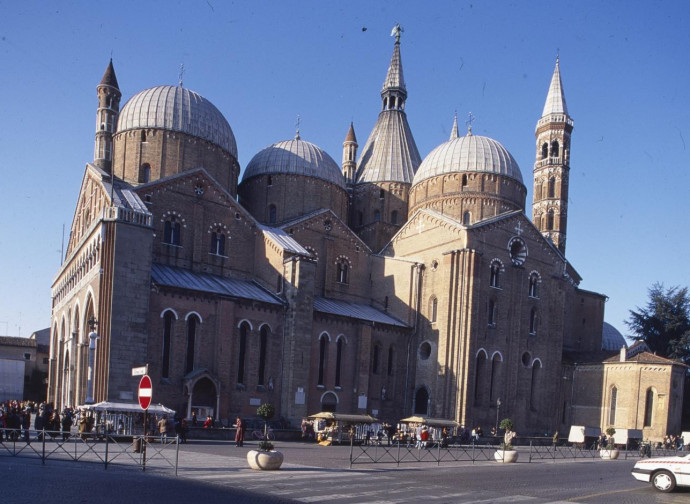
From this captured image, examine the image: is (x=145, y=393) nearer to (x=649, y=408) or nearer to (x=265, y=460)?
(x=265, y=460)

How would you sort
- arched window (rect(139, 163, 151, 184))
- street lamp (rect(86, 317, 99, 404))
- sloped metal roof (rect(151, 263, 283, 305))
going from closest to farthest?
street lamp (rect(86, 317, 99, 404)), sloped metal roof (rect(151, 263, 283, 305)), arched window (rect(139, 163, 151, 184))

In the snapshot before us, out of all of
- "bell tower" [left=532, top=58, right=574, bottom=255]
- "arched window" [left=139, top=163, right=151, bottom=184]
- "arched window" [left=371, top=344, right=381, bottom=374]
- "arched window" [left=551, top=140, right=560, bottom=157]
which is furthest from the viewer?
"arched window" [left=551, top=140, right=560, bottom=157]

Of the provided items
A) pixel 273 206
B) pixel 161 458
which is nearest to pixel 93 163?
pixel 273 206

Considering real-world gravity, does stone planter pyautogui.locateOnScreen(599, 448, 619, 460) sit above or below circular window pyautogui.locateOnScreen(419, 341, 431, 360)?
below

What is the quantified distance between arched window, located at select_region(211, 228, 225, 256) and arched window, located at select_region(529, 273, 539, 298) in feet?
69.3

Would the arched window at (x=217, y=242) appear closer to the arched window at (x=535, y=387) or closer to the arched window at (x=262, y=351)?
the arched window at (x=262, y=351)

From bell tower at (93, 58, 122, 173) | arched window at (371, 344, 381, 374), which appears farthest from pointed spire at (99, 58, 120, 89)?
arched window at (371, 344, 381, 374)

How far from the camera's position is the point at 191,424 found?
33156mm

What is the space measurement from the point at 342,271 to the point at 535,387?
1534cm

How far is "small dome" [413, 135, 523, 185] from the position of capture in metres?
51.9

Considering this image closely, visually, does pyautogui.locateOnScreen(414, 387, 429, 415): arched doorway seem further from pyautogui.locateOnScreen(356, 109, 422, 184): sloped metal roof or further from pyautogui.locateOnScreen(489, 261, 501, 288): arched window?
pyautogui.locateOnScreen(356, 109, 422, 184): sloped metal roof

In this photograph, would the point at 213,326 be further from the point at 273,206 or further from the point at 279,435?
the point at 273,206

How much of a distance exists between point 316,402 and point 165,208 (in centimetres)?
1397

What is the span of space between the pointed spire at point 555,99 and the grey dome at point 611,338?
67.4 feet
